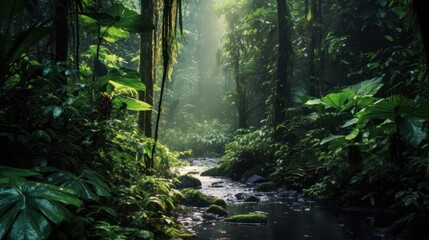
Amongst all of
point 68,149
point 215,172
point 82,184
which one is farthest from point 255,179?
point 82,184

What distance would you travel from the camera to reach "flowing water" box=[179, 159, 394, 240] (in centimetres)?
556

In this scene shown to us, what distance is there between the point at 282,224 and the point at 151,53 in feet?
12.1

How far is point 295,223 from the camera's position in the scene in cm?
635

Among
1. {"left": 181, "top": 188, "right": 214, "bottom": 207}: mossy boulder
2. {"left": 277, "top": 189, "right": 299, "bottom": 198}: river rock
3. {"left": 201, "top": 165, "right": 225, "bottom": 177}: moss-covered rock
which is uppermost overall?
{"left": 181, "top": 188, "right": 214, "bottom": 207}: mossy boulder

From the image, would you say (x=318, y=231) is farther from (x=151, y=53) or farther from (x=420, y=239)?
(x=151, y=53)

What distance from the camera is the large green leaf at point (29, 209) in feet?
6.09

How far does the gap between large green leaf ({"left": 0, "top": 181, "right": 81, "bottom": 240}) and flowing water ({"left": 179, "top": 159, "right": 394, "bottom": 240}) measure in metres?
3.60

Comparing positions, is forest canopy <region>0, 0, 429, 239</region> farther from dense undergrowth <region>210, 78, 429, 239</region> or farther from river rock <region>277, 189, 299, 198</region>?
river rock <region>277, 189, 299, 198</region>

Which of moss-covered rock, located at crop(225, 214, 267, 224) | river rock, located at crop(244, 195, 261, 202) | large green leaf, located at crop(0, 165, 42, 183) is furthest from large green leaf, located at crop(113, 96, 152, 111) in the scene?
river rock, located at crop(244, 195, 261, 202)

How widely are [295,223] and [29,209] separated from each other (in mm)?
5099

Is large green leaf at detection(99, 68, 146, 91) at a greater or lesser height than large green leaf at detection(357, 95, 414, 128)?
greater

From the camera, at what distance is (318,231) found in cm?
579

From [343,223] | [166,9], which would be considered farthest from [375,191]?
[166,9]

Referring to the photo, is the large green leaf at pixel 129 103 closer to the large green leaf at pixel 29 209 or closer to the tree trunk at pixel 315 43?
the large green leaf at pixel 29 209
